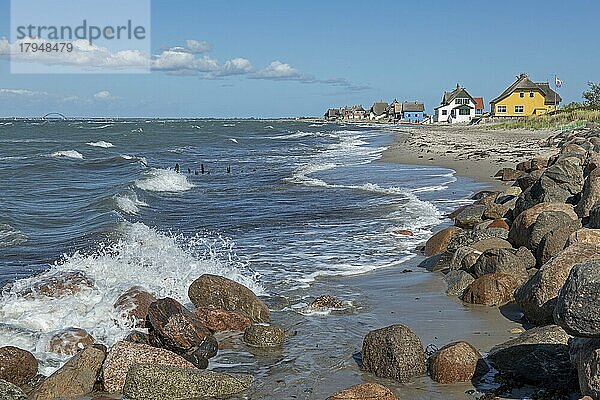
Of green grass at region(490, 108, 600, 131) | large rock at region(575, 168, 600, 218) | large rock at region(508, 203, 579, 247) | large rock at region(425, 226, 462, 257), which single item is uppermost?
green grass at region(490, 108, 600, 131)

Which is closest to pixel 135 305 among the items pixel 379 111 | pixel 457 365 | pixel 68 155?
pixel 457 365

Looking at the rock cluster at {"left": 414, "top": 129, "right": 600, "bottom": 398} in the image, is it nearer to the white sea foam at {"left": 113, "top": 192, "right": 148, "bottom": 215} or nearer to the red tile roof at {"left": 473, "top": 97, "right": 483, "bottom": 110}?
the white sea foam at {"left": 113, "top": 192, "right": 148, "bottom": 215}

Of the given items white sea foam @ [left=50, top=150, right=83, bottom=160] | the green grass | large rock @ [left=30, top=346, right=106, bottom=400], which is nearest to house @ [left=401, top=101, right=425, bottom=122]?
the green grass

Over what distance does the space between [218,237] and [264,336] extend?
816cm

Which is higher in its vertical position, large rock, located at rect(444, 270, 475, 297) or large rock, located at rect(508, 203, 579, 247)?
large rock, located at rect(508, 203, 579, 247)

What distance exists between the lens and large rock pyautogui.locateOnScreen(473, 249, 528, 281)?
10.2m

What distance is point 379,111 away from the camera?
15375cm

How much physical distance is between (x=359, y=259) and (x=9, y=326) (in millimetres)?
6587

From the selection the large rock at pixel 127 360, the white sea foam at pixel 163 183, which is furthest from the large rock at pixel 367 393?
the white sea foam at pixel 163 183

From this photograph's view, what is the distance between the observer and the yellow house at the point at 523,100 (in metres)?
86.5

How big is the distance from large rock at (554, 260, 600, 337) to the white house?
103m

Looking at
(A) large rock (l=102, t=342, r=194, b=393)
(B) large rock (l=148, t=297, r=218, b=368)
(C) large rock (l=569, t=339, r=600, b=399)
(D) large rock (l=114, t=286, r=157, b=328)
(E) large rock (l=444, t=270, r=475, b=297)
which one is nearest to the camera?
(C) large rock (l=569, t=339, r=600, b=399)

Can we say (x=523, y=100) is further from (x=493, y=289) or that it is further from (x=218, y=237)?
(x=493, y=289)

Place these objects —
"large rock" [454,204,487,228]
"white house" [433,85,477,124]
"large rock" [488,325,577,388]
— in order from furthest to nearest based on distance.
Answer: "white house" [433,85,477,124] < "large rock" [454,204,487,228] < "large rock" [488,325,577,388]
